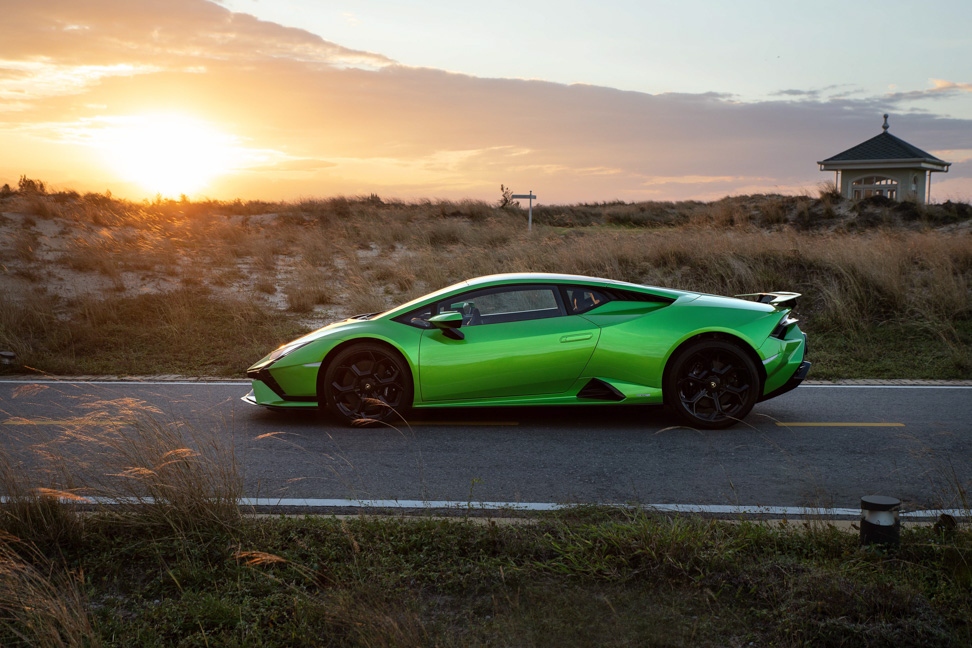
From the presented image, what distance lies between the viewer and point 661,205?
5294cm

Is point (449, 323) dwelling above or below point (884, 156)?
below

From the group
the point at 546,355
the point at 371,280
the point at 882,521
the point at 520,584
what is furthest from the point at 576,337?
the point at 371,280

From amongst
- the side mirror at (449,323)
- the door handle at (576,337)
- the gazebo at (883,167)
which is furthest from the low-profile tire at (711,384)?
the gazebo at (883,167)

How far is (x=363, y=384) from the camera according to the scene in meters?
7.52

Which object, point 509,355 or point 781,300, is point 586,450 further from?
point 781,300

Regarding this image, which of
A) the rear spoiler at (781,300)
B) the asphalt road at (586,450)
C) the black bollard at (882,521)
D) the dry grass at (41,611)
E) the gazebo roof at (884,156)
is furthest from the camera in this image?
the gazebo roof at (884,156)

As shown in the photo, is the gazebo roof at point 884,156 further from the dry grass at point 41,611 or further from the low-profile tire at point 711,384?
the dry grass at point 41,611

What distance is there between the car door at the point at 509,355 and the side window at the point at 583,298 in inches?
3.2

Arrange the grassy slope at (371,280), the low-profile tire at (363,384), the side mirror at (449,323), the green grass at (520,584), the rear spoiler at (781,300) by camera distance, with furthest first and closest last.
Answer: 1. the grassy slope at (371,280)
2. the rear spoiler at (781,300)
3. the low-profile tire at (363,384)
4. the side mirror at (449,323)
5. the green grass at (520,584)

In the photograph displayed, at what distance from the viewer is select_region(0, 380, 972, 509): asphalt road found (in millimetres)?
5645

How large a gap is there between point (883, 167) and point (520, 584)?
45.6m

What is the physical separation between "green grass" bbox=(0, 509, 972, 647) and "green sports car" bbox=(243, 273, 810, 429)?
2.55 metres

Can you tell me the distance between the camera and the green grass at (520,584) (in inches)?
140

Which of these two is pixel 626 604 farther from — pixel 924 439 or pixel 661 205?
pixel 661 205
